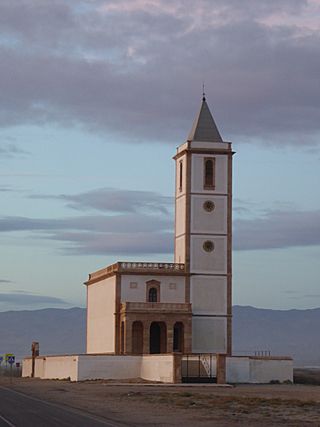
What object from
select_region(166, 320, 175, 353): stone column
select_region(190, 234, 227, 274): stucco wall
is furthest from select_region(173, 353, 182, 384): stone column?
select_region(190, 234, 227, 274): stucco wall

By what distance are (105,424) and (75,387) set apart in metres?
30.0

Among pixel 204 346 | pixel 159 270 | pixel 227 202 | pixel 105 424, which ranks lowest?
pixel 105 424

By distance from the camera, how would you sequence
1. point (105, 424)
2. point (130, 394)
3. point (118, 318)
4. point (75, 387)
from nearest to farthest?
1. point (105, 424)
2. point (130, 394)
3. point (75, 387)
4. point (118, 318)

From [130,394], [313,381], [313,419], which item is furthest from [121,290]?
[313,419]

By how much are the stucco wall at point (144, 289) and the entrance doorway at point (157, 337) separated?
190 cm

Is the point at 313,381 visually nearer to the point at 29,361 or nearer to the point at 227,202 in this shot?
the point at 227,202

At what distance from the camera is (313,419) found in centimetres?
3541

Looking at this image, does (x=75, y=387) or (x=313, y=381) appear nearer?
(x=75, y=387)

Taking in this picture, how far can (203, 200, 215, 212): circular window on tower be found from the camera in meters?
83.1

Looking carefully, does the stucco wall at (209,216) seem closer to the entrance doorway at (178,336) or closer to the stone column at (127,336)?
the entrance doorway at (178,336)

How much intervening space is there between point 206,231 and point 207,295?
16.4 ft

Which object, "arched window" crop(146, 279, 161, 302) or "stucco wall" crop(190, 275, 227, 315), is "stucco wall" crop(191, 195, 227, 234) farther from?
"arched window" crop(146, 279, 161, 302)

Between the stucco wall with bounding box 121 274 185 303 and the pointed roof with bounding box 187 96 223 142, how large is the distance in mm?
11244

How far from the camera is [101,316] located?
85438mm
